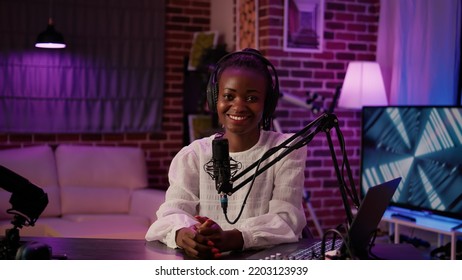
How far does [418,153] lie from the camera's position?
3670 millimetres

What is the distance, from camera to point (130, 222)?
436 cm

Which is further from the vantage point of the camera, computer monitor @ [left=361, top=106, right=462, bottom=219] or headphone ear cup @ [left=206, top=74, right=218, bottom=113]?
computer monitor @ [left=361, top=106, right=462, bottom=219]

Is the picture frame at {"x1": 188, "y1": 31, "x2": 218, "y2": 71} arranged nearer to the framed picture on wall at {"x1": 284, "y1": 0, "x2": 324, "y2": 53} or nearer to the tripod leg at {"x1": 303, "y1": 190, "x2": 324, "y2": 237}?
the framed picture on wall at {"x1": 284, "y1": 0, "x2": 324, "y2": 53}

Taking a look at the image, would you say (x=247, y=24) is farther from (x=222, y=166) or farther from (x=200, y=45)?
(x=222, y=166)

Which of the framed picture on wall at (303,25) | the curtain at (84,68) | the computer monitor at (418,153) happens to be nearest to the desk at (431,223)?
the computer monitor at (418,153)

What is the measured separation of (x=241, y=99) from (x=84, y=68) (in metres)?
3.24

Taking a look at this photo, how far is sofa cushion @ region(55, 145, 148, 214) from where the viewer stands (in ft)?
15.0

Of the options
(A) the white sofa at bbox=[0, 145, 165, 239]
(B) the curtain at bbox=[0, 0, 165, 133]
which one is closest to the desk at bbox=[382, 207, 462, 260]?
(A) the white sofa at bbox=[0, 145, 165, 239]

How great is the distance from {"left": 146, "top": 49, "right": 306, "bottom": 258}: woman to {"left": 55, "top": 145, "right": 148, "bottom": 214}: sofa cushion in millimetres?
2740

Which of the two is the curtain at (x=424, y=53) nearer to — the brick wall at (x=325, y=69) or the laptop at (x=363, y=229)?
the brick wall at (x=325, y=69)

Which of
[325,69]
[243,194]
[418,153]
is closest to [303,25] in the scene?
[325,69]

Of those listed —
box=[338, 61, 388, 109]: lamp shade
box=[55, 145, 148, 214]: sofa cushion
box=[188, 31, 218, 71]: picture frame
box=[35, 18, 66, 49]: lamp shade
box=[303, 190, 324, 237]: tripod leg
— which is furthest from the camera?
box=[188, 31, 218, 71]: picture frame

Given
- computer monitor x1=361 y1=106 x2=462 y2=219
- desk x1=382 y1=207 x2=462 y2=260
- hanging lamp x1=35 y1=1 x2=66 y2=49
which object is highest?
hanging lamp x1=35 y1=1 x2=66 y2=49
